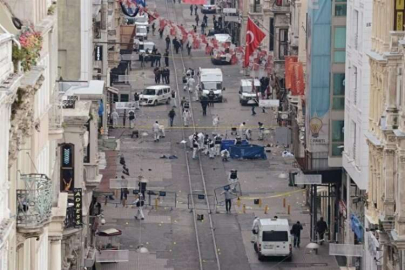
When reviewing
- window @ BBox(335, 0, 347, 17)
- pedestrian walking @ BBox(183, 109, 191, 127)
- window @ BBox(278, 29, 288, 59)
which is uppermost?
window @ BBox(335, 0, 347, 17)

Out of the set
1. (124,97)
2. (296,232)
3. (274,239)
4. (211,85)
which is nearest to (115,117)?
(124,97)

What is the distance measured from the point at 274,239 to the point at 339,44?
390 inches

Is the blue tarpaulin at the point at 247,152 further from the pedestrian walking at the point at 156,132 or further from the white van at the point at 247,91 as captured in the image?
the white van at the point at 247,91

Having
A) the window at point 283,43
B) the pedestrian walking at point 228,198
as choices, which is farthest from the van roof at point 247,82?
the pedestrian walking at point 228,198

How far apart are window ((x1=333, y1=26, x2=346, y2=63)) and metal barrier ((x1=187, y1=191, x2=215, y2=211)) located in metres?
15.9

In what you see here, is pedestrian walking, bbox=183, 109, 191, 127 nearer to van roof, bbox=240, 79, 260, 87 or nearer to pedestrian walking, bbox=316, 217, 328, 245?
Answer: van roof, bbox=240, 79, 260, 87

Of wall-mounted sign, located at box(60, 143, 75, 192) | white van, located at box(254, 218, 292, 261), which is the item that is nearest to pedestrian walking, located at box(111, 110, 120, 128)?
white van, located at box(254, 218, 292, 261)

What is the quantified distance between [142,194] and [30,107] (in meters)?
60.2

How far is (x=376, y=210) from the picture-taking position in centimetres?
7400

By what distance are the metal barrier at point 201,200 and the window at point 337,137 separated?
1428 cm

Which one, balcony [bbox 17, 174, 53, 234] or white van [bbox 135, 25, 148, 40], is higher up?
balcony [bbox 17, 174, 53, 234]

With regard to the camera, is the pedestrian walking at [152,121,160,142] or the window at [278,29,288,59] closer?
the pedestrian walking at [152,121,160,142]

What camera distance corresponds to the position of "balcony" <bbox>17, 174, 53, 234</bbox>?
43375mm

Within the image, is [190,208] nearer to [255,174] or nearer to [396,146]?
[255,174]
